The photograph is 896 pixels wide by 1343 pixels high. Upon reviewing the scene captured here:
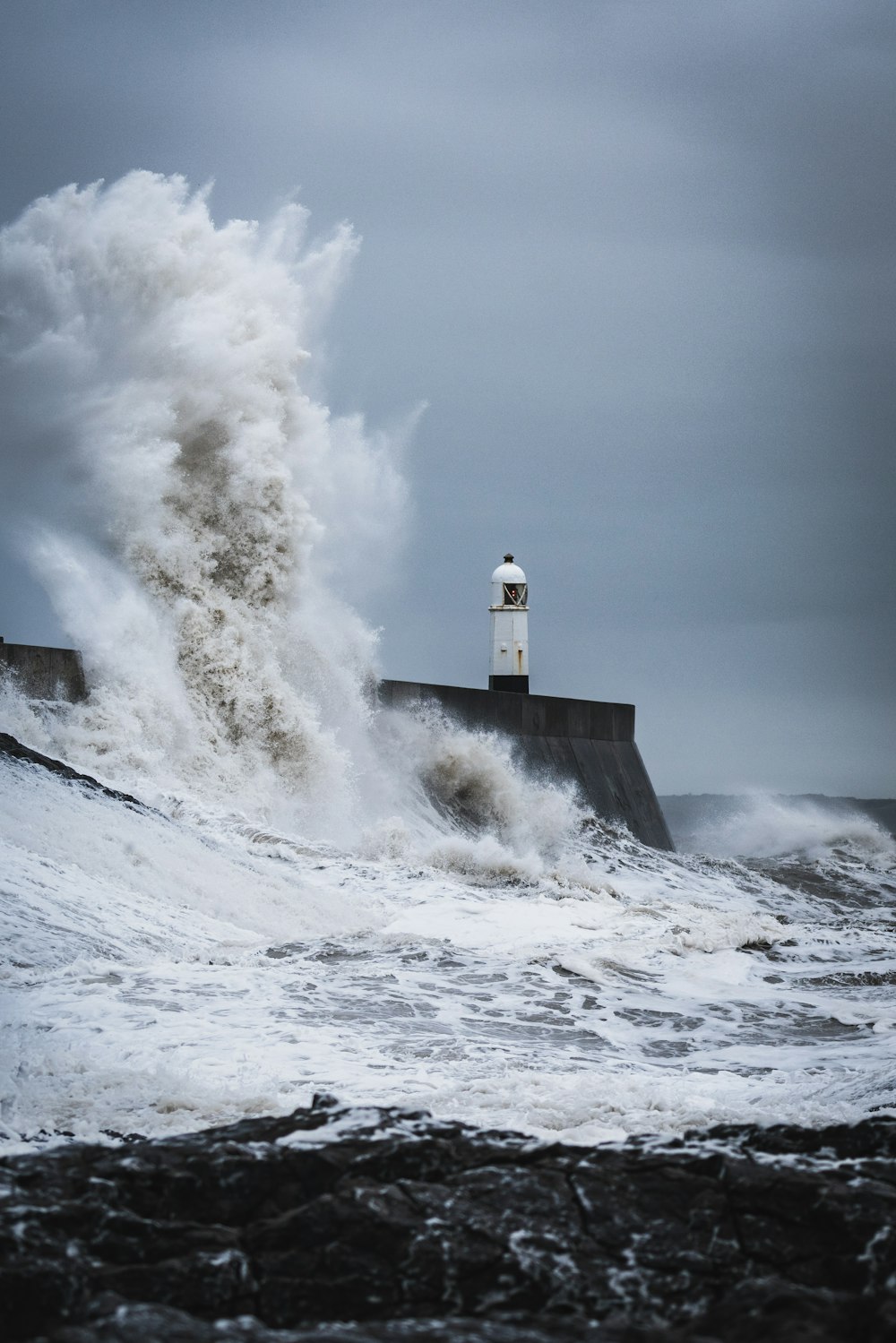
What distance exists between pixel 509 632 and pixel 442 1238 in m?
15.6

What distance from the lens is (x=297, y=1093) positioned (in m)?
4.98

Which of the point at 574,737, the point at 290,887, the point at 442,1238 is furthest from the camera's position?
the point at 574,737

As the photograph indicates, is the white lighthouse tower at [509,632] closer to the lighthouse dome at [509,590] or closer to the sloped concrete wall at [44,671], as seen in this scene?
the lighthouse dome at [509,590]

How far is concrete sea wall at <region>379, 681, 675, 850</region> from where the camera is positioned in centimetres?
1620

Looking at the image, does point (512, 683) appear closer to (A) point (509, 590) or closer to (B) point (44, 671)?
(A) point (509, 590)

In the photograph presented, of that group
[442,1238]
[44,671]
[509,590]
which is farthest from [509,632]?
[442,1238]

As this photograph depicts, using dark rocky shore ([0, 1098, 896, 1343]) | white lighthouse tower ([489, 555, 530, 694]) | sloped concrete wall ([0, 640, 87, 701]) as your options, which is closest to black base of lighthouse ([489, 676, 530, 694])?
white lighthouse tower ([489, 555, 530, 694])

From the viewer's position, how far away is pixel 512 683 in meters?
18.4

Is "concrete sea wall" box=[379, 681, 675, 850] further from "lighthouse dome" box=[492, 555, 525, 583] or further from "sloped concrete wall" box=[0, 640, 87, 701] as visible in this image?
"sloped concrete wall" box=[0, 640, 87, 701]

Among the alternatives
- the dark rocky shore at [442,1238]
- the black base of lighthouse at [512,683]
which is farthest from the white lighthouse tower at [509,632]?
the dark rocky shore at [442,1238]

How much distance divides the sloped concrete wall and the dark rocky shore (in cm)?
840

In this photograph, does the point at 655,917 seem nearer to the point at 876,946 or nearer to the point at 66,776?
the point at 876,946

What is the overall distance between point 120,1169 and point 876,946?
809 centimetres

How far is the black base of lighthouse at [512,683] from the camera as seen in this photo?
18.4 meters
